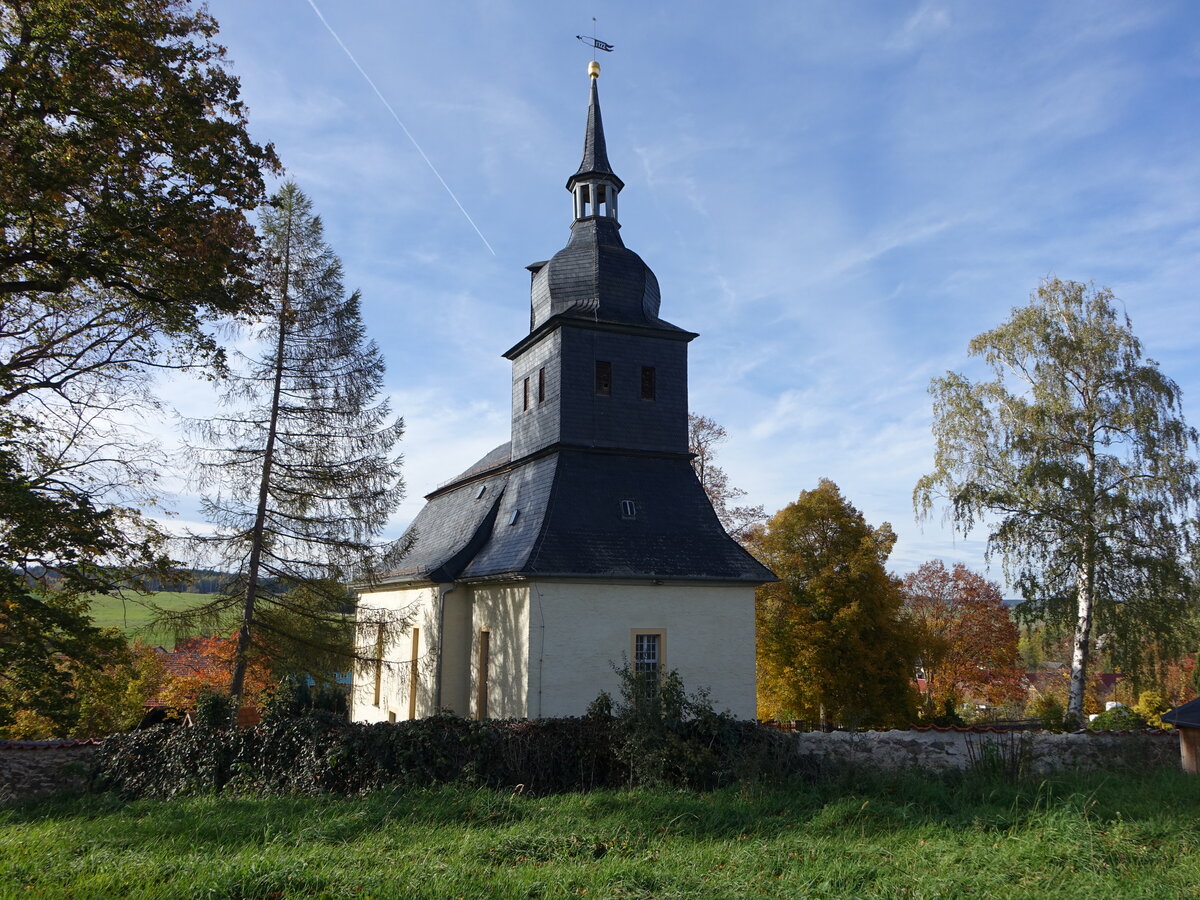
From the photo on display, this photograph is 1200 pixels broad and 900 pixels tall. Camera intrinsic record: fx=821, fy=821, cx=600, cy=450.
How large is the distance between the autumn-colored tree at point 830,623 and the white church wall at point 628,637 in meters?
5.91

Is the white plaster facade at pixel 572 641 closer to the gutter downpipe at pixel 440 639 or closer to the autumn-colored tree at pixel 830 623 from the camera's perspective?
the gutter downpipe at pixel 440 639

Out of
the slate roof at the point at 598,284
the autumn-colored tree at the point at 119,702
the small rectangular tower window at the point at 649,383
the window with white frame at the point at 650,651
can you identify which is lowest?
the autumn-colored tree at the point at 119,702

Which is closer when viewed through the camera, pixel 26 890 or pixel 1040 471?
pixel 26 890

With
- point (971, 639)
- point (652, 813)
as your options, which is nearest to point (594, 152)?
point (652, 813)

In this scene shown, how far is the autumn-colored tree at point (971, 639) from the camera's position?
3192 cm

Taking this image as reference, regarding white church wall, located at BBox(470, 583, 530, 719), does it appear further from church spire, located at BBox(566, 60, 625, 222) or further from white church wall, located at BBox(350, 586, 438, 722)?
church spire, located at BBox(566, 60, 625, 222)

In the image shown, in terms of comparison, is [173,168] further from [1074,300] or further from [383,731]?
[1074,300]

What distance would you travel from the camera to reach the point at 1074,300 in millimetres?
23172

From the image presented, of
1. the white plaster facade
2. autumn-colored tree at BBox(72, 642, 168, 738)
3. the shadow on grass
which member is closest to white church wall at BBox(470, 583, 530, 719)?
the white plaster facade

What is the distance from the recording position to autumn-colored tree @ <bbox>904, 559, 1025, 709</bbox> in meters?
31.9

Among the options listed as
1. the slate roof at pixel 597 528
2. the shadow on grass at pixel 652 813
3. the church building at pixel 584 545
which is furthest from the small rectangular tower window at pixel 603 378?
the shadow on grass at pixel 652 813

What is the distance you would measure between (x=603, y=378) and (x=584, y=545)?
4.54 m

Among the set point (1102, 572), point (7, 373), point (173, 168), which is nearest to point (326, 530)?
point (7, 373)

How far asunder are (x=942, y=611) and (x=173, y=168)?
32344mm
